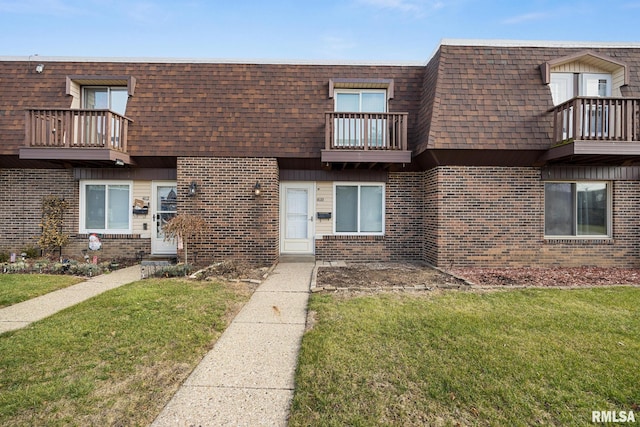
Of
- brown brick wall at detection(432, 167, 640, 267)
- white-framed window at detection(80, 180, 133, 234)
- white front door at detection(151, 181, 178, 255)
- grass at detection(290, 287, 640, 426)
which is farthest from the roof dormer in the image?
white-framed window at detection(80, 180, 133, 234)

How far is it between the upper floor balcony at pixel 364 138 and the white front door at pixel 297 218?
175 centimetres

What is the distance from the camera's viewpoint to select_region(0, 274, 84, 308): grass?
5.30 m

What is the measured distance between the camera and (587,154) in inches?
278

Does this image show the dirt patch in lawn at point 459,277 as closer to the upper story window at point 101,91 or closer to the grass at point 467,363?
the grass at point 467,363

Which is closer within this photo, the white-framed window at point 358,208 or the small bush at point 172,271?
the small bush at point 172,271

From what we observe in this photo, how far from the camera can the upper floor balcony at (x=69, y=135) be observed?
7.75 metres

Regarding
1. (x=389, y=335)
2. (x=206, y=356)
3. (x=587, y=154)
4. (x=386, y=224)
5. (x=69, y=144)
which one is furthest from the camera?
(x=386, y=224)

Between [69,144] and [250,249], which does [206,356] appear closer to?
[250,249]

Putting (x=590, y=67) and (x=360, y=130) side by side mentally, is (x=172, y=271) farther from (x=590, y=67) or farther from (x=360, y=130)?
(x=590, y=67)

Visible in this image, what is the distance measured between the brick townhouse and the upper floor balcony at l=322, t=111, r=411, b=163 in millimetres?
39

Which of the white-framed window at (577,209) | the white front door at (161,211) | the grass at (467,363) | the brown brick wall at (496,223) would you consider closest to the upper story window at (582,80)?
the white-framed window at (577,209)

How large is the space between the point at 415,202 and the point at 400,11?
31.0ft

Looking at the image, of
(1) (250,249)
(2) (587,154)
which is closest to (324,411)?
(1) (250,249)

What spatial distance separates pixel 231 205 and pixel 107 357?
5457 millimetres
